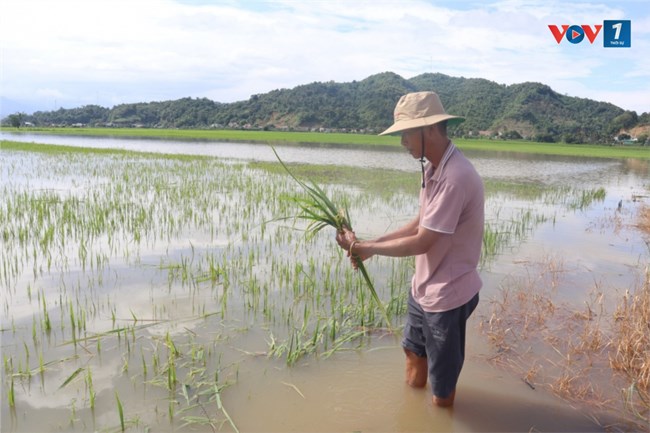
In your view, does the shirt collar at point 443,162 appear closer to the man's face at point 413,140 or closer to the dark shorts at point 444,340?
the man's face at point 413,140

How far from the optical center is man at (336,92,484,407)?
7.15 ft

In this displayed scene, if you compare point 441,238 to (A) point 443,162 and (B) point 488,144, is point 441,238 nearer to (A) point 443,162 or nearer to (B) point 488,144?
(A) point 443,162

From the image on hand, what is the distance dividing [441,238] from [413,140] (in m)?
0.55

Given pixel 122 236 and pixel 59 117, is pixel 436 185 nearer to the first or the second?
pixel 122 236

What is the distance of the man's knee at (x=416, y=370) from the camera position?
2.76 meters

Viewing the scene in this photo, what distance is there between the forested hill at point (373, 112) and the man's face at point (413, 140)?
49.5m

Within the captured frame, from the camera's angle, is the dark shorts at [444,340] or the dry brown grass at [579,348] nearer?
the dark shorts at [444,340]

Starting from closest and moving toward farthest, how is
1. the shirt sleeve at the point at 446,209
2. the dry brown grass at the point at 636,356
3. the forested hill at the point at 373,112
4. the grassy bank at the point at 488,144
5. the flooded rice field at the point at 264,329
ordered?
the shirt sleeve at the point at 446,209
the flooded rice field at the point at 264,329
the dry brown grass at the point at 636,356
the grassy bank at the point at 488,144
the forested hill at the point at 373,112

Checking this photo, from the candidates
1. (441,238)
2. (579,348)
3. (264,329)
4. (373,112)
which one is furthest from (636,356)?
(373,112)

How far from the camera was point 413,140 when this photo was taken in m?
2.30

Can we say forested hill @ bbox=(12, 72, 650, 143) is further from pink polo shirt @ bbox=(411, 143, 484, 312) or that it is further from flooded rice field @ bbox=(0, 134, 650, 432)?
pink polo shirt @ bbox=(411, 143, 484, 312)

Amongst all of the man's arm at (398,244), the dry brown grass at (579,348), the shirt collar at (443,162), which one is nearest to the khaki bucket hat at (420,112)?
the shirt collar at (443,162)

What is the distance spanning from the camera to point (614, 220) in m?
8.91

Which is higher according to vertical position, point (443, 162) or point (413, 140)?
point (413, 140)
